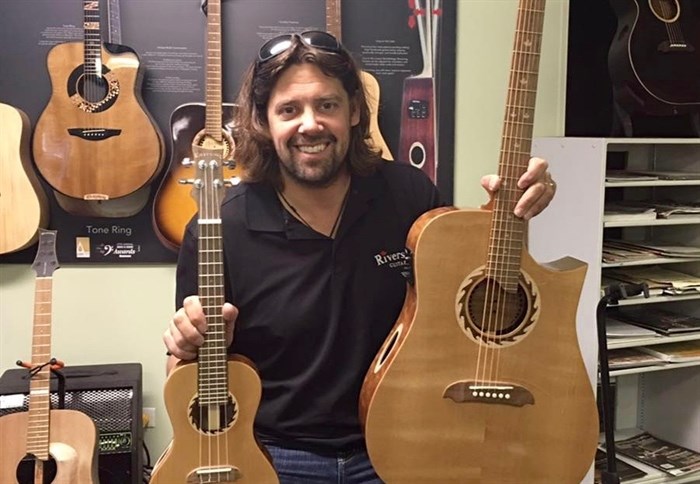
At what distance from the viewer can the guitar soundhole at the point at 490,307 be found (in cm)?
139

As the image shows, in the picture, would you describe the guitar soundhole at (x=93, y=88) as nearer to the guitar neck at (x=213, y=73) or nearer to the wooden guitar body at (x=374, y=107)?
the guitar neck at (x=213, y=73)

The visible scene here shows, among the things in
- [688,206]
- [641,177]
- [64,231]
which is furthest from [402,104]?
[64,231]

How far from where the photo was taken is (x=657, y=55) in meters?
2.21

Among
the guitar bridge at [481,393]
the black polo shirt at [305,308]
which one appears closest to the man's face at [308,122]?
the black polo shirt at [305,308]

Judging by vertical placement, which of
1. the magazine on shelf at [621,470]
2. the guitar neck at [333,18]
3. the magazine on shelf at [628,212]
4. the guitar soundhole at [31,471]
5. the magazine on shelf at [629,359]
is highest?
the guitar neck at [333,18]

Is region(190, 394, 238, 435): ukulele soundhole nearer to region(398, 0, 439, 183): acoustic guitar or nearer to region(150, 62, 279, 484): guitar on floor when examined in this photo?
region(150, 62, 279, 484): guitar on floor

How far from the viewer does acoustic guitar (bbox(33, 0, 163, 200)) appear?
2047mm

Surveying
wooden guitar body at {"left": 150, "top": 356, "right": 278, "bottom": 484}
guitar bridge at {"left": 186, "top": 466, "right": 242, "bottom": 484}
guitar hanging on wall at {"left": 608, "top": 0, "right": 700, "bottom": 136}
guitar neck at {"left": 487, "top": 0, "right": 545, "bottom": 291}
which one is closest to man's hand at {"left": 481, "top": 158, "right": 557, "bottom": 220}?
guitar neck at {"left": 487, "top": 0, "right": 545, "bottom": 291}

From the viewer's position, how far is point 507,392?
4.55ft

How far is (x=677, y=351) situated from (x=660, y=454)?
36cm

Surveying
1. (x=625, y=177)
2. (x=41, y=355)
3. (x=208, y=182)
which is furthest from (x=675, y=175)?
(x=41, y=355)

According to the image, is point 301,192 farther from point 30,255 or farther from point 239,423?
point 30,255

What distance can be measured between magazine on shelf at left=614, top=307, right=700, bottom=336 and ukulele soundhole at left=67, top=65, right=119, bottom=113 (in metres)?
1.66

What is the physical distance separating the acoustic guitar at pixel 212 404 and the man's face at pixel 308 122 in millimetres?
191
